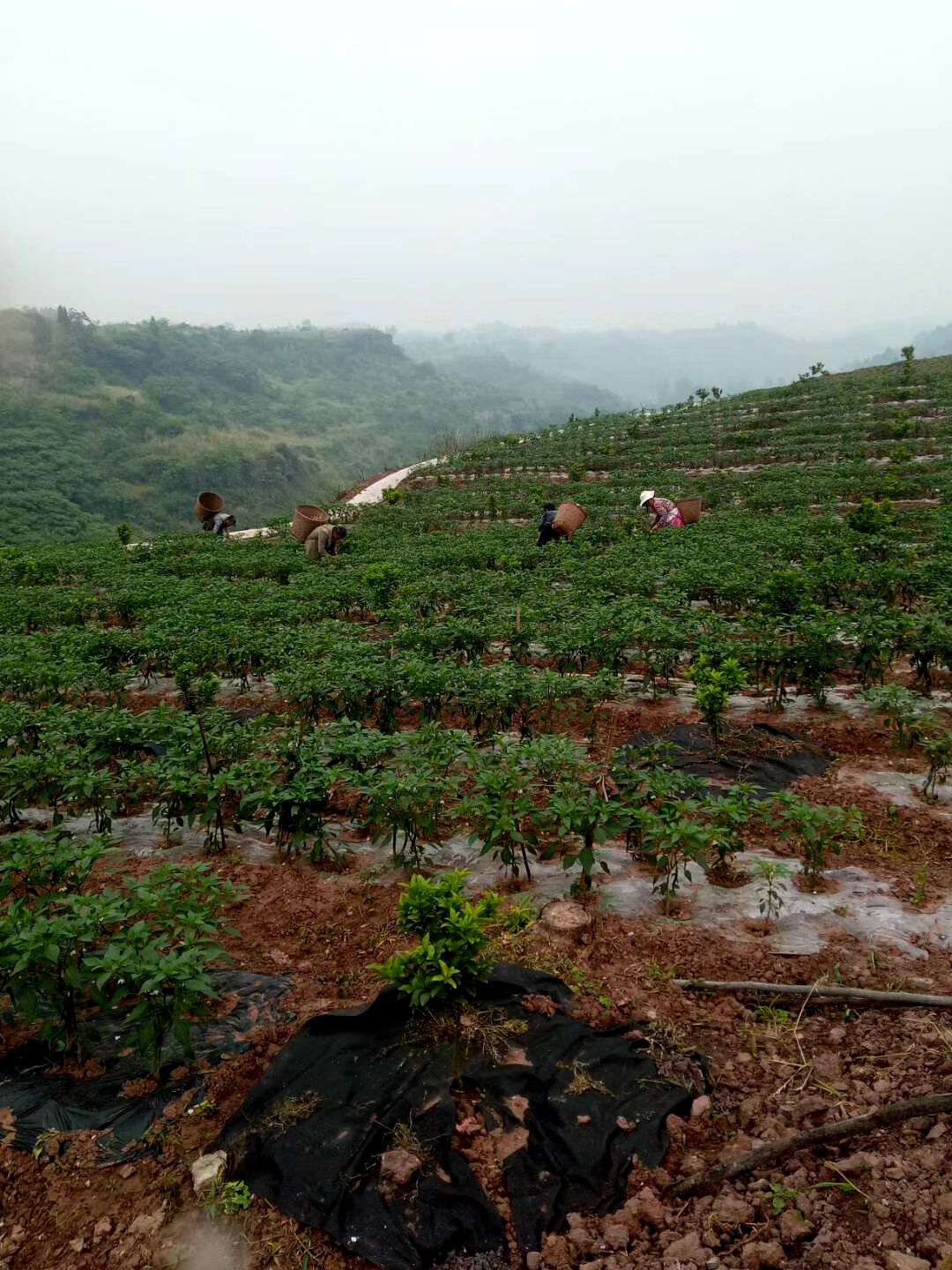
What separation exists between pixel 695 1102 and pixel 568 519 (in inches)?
549

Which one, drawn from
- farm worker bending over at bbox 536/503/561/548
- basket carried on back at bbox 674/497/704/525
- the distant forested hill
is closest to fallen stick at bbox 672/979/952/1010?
farm worker bending over at bbox 536/503/561/548

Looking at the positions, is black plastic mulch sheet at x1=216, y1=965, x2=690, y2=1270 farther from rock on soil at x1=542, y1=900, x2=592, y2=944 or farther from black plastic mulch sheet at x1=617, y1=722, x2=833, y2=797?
black plastic mulch sheet at x1=617, y1=722, x2=833, y2=797

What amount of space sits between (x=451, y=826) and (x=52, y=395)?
2874 inches

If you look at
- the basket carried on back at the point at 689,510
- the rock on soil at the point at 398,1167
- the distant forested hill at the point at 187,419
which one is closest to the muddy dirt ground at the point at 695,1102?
the rock on soil at the point at 398,1167

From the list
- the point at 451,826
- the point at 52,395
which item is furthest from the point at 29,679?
the point at 52,395

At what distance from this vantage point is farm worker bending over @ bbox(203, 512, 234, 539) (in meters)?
21.5

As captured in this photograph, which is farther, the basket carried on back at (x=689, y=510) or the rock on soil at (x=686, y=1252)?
the basket carried on back at (x=689, y=510)

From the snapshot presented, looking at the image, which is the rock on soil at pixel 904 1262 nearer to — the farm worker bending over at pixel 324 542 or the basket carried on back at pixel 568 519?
the basket carried on back at pixel 568 519

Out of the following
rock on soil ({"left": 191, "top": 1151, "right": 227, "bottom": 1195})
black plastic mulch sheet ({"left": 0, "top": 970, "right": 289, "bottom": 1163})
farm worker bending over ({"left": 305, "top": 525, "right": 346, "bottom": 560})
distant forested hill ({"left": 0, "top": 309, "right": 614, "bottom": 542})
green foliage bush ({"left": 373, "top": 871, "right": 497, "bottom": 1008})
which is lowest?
black plastic mulch sheet ({"left": 0, "top": 970, "right": 289, "bottom": 1163})

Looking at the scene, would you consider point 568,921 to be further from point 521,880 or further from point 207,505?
point 207,505

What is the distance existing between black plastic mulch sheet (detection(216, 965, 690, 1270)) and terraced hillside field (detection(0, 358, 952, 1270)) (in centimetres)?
5

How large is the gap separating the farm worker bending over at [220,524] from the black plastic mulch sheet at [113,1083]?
63.4 ft

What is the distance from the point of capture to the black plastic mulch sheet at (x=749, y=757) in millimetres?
5625

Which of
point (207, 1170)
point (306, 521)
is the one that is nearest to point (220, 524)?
point (306, 521)
